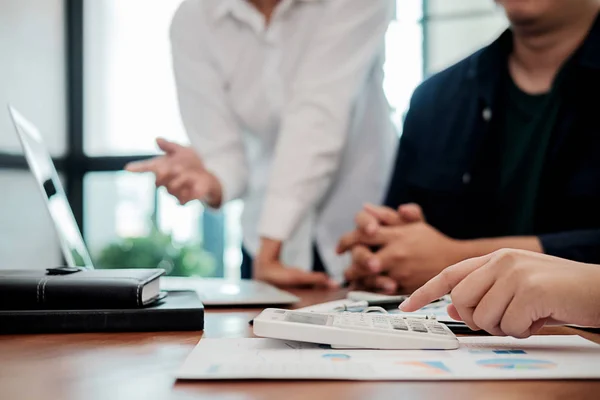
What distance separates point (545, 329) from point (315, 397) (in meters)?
0.37

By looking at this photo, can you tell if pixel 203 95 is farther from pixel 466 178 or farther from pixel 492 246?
pixel 492 246

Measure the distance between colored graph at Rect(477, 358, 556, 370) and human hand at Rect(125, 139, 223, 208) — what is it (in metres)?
0.95

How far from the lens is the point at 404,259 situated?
3.79ft

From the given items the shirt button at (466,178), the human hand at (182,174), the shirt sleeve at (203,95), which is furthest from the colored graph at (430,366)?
the shirt sleeve at (203,95)

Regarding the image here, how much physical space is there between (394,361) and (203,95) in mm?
1325

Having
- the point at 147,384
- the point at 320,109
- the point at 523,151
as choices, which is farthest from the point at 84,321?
the point at 523,151

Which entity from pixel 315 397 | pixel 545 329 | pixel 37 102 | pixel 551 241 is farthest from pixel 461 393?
pixel 37 102

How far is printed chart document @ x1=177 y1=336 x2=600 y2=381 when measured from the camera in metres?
0.45

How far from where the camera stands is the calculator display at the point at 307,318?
1.81 ft

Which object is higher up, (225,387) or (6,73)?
(6,73)

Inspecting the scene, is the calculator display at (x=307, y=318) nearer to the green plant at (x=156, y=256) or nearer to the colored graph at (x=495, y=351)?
the colored graph at (x=495, y=351)

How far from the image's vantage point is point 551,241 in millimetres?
1150

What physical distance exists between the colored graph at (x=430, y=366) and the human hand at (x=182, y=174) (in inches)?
36.5

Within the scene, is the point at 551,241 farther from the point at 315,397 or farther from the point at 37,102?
the point at 37,102
